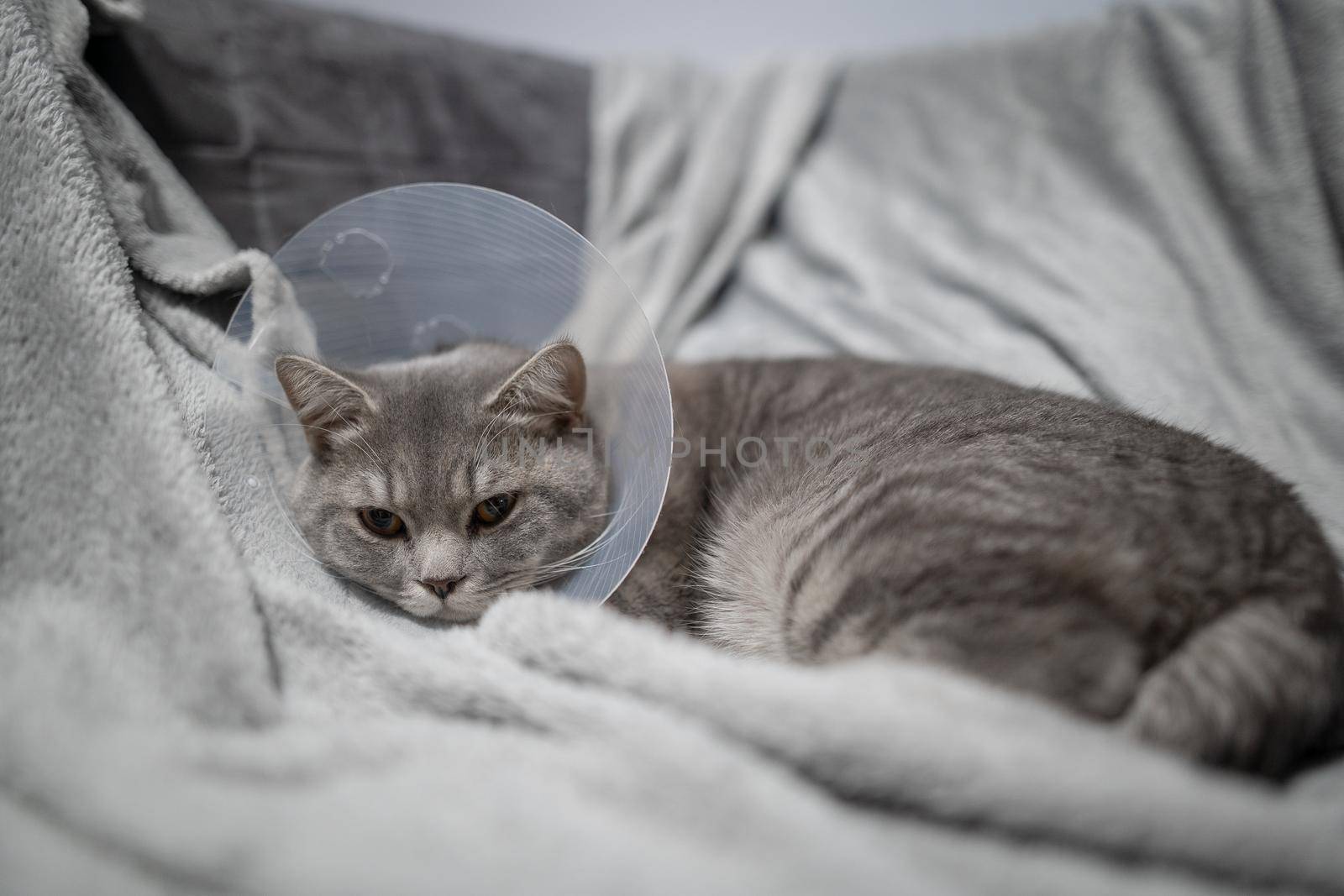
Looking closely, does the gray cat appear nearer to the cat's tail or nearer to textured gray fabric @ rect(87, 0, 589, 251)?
the cat's tail

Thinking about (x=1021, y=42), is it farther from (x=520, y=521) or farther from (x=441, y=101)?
(x=520, y=521)

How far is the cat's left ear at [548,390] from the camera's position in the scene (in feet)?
4.31

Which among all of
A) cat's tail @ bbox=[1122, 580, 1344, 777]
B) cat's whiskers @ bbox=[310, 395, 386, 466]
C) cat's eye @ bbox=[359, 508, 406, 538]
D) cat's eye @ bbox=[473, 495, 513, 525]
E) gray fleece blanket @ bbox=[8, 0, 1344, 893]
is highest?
cat's tail @ bbox=[1122, 580, 1344, 777]

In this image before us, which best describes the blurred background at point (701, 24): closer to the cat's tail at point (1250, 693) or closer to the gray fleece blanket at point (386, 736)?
the gray fleece blanket at point (386, 736)

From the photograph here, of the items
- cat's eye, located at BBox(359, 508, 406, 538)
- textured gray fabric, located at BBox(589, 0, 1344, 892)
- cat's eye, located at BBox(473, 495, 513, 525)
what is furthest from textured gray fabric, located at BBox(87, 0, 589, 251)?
cat's eye, located at BBox(473, 495, 513, 525)

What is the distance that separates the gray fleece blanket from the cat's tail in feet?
0.17

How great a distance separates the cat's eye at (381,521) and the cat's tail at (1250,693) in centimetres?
116

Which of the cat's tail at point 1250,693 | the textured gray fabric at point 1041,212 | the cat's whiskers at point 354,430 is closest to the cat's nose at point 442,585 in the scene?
the cat's whiskers at point 354,430

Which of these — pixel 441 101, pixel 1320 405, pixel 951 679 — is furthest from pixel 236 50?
pixel 1320 405

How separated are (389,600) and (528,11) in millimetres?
2208

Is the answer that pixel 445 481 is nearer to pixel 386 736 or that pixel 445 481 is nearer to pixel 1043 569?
pixel 386 736

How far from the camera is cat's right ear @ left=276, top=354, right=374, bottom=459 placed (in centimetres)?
129

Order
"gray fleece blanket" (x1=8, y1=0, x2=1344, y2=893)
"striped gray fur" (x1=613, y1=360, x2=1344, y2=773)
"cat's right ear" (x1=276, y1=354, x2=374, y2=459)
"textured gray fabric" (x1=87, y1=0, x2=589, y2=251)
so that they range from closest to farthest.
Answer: "gray fleece blanket" (x1=8, y1=0, x2=1344, y2=893)
"striped gray fur" (x1=613, y1=360, x2=1344, y2=773)
"cat's right ear" (x1=276, y1=354, x2=374, y2=459)
"textured gray fabric" (x1=87, y1=0, x2=589, y2=251)

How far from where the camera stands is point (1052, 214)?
206cm
